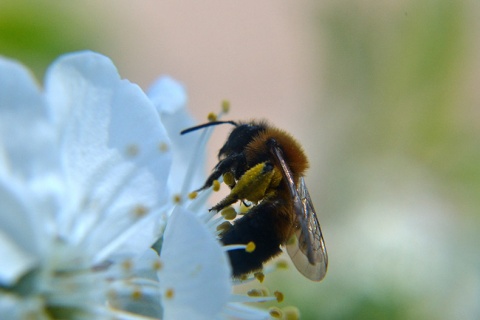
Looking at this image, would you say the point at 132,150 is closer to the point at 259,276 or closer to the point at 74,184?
the point at 74,184

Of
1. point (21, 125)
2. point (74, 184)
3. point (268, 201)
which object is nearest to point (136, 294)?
point (74, 184)

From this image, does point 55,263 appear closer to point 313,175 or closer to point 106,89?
point 106,89

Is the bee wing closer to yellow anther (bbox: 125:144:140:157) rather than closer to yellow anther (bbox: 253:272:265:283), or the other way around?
yellow anther (bbox: 253:272:265:283)

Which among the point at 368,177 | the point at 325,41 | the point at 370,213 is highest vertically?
the point at 325,41

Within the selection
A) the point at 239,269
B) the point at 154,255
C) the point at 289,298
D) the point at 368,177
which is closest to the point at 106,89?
the point at 154,255

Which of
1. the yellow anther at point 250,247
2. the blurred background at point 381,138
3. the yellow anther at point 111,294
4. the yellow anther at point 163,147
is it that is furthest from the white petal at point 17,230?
the blurred background at point 381,138
